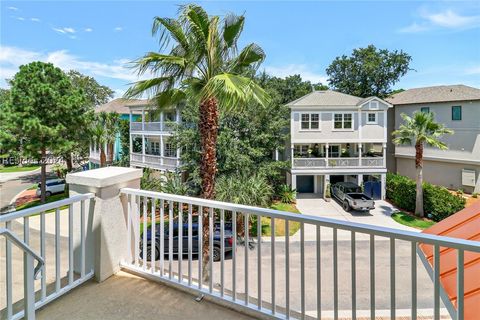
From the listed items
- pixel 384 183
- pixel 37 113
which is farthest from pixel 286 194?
pixel 37 113

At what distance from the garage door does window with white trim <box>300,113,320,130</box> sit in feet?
14.5

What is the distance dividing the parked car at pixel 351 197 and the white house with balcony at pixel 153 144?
11.9 meters

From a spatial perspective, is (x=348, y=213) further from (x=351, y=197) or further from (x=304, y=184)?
(x=304, y=184)

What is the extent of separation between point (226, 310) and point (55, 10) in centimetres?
930

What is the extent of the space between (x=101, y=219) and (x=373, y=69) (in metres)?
35.4

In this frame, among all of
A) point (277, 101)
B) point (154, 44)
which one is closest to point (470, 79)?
point (277, 101)

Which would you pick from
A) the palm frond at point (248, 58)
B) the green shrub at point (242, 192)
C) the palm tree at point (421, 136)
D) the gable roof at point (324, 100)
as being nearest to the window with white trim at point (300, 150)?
the gable roof at point (324, 100)

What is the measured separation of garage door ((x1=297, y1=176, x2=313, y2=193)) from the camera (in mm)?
23828

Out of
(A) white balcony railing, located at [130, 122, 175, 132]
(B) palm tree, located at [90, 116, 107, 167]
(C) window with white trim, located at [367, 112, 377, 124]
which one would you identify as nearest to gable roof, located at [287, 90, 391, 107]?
(C) window with white trim, located at [367, 112, 377, 124]

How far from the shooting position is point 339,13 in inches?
402

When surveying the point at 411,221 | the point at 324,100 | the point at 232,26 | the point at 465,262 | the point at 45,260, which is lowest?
the point at 411,221

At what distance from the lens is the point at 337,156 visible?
2406 cm

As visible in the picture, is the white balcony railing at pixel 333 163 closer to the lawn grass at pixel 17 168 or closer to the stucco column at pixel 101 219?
the stucco column at pixel 101 219

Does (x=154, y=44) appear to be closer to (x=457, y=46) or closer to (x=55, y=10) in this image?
(x=55, y=10)
